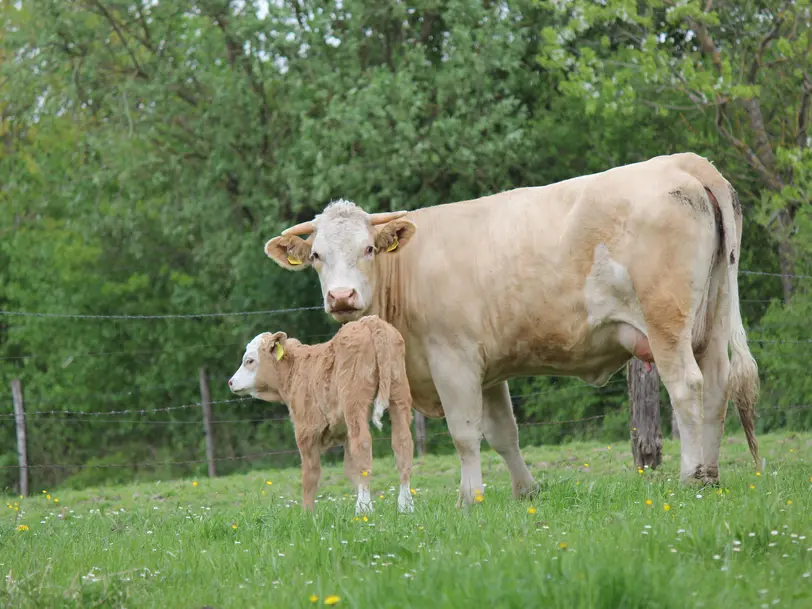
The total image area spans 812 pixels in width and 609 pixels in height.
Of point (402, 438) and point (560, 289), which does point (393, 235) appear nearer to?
point (560, 289)

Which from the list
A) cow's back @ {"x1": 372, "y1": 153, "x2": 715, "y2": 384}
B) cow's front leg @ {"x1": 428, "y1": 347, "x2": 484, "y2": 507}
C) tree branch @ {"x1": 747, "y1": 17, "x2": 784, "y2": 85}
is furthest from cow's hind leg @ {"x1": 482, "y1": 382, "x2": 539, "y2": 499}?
tree branch @ {"x1": 747, "y1": 17, "x2": 784, "y2": 85}

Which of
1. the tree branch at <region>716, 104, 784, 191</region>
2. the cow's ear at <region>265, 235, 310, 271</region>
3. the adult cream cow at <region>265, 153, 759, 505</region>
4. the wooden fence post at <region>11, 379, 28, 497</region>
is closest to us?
the adult cream cow at <region>265, 153, 759, 505</region>

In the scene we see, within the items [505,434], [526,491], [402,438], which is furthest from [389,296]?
[526,491]

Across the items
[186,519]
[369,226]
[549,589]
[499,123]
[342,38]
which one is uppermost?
[342,38]

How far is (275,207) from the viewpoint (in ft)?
70.2

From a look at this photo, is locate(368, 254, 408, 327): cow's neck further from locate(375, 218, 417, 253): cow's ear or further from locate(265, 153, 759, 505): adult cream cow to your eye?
locate(375, 218, 417, 253): cow's ear

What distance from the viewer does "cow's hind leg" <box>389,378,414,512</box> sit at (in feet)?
23.4

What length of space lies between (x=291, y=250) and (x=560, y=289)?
220 centimetres

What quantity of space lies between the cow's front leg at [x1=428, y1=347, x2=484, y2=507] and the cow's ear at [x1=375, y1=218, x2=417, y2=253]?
943 mm

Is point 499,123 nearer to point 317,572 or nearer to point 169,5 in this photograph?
point 169,5

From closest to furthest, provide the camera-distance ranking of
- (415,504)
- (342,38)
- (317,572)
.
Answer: (317,572) → (415,504) → (342,38)

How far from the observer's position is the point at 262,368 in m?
8.38

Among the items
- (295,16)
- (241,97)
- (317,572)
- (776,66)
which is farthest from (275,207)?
(317,572)

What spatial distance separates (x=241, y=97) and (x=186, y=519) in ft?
50.2
